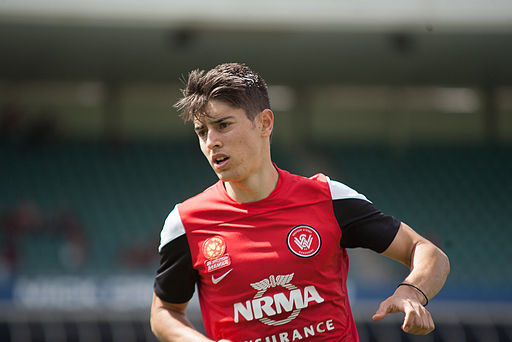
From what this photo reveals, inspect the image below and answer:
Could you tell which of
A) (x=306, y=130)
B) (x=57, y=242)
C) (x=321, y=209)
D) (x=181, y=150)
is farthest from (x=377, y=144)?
(x=321, y=209)

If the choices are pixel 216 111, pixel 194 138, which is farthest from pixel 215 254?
pixel 194 138

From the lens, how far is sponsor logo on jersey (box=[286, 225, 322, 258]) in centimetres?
261

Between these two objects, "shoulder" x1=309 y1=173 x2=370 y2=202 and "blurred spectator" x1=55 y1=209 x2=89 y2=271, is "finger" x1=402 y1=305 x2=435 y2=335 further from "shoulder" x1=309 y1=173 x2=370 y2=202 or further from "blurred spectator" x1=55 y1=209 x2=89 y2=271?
A: "blurred spectator" x1=55 y1=209 x2=89 y2=271

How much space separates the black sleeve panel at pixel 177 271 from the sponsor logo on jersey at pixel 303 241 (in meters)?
0.43

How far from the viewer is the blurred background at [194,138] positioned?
9594mm

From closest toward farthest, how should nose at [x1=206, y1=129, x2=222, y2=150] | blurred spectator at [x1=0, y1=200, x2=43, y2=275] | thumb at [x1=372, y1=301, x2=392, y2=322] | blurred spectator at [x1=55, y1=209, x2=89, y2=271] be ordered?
1. thumb at [x1=372, y1=301, x2=392, y2=322]
2. nose at [x1=206, y1=129, x2=222, y2=150]
3. blurred spectator at [x1=0, y1=200, x2=43, y2=275]
4. blurred spectator at [x1=55, y1=209, x2=89, y2=271]

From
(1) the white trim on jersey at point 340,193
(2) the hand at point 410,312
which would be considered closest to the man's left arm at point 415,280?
(2) the hand at point 410,312

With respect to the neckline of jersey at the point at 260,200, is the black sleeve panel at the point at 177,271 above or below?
below

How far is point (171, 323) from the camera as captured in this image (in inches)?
106

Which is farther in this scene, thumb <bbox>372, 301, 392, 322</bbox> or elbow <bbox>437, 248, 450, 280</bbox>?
elbow <bbox>437, 248, 450, 280</bbox>

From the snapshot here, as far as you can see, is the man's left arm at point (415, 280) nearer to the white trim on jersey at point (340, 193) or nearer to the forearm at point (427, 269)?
the forearm at point (427, 269)

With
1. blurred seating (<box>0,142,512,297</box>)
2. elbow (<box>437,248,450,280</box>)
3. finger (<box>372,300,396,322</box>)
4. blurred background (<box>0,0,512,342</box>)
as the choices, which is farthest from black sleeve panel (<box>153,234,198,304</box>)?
blurred seating (<box>0,142,512,297</box>)

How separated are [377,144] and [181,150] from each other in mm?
4529

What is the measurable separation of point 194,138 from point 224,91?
11954 mm
